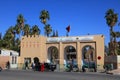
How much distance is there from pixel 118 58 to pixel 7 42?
4274 centimetres

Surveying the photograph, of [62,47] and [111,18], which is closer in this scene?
[62,47]

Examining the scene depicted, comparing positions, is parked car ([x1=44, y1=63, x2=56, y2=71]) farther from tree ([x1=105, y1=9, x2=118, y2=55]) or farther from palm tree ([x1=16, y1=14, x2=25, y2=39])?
palm tree ([x1=16, y1=14, x2=25, y2=39])

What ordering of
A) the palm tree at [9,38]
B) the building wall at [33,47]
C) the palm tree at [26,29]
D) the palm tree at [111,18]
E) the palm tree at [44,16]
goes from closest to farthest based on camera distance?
the building wall at [33,47]
the palm tree at [111,18]
the palm tree at [44,16]
the palm tree at [9,38]
the palm tree at [26,29]

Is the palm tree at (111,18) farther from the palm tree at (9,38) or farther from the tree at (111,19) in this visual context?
the palm tree at (9,38)

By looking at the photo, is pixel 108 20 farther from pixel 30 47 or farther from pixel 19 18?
pixel 19 18

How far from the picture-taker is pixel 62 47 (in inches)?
2297

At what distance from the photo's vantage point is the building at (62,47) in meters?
54.8

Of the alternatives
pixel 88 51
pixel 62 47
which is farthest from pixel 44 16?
pixel 62 47

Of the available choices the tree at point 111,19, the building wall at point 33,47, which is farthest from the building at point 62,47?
the tree at point 111,19

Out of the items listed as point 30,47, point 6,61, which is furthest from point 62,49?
point 6,61

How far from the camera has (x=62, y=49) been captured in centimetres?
5822

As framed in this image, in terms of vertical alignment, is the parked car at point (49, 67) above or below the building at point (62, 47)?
below

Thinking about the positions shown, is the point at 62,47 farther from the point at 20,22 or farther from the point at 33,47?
the point at 20,22

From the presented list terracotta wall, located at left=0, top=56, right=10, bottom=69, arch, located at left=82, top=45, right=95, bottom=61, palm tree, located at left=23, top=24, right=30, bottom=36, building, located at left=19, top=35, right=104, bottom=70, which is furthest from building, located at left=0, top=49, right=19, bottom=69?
palm tree, located at left=23, top=24, right=30, bottom=36
